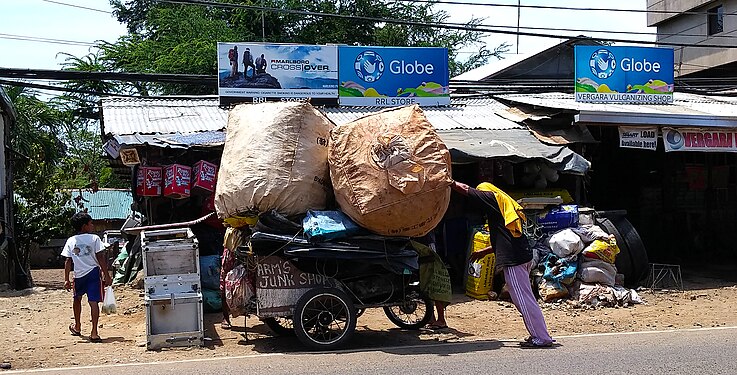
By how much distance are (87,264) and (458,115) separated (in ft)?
26.9

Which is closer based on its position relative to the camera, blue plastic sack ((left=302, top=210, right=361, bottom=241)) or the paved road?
the paved road

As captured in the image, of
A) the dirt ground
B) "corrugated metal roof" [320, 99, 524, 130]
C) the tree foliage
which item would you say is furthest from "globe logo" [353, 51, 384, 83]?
the tree foliage

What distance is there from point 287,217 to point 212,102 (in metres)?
8.07

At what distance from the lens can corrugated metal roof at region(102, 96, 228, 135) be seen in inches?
527

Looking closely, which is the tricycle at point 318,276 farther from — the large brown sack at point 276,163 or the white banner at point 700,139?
the white banner at point 700,139

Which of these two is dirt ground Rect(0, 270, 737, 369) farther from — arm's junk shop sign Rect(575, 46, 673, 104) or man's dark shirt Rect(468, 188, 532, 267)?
arm's junk shop sign Rect(575, 46, 673, 104)

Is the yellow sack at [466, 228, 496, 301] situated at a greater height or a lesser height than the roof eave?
lesser

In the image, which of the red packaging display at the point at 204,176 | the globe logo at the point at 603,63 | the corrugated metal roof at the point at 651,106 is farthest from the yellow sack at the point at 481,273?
the globe logo at the point at 603,63

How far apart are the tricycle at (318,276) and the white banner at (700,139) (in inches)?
283

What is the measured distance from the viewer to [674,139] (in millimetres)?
14375

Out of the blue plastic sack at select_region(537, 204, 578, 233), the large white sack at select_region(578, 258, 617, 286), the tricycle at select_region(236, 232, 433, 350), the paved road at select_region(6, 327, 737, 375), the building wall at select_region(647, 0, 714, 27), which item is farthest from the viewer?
the building wall at select_region(647, 0, 714, 27)

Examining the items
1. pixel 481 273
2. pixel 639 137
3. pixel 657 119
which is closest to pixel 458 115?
pixel 639 137

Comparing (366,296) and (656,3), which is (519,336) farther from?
(656,3)

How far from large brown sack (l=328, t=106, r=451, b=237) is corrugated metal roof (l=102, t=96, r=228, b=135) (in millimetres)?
5248
